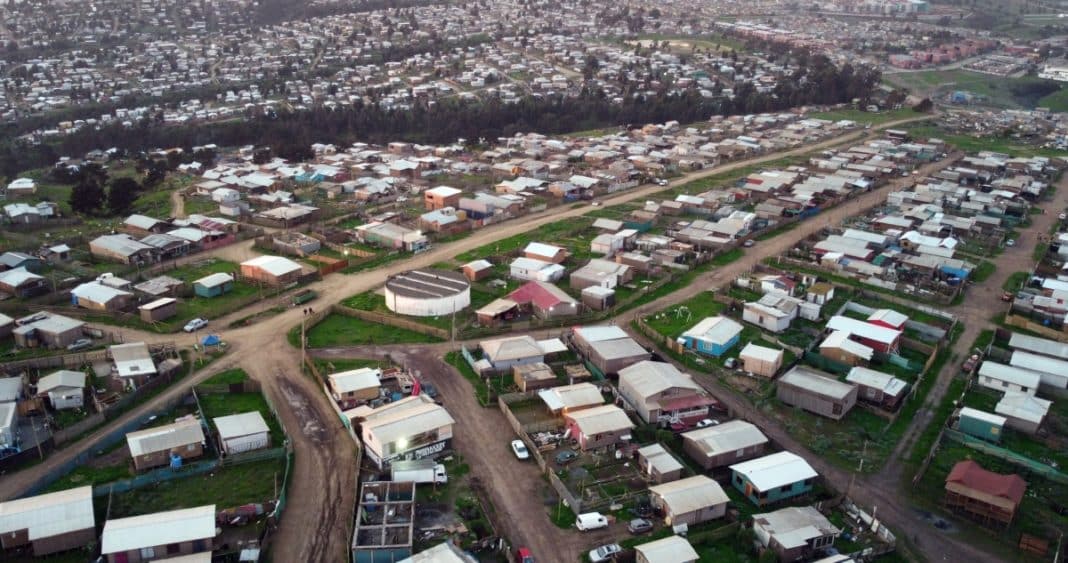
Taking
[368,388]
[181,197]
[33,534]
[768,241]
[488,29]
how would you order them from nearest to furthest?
1. [33,534]
2. [368,388]
3. [768,241]
4. [181,197]
5. [488,29]

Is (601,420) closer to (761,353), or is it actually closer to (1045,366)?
(761,353)

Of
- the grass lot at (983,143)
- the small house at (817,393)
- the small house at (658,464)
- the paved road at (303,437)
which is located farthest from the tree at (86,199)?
the grass lot at (983,143)

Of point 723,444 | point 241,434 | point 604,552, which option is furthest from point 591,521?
point 241,434

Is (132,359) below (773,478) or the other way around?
the other way around

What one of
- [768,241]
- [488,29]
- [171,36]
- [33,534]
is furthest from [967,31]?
[33,534]

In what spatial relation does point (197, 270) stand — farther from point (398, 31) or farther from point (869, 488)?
point (398, 31)

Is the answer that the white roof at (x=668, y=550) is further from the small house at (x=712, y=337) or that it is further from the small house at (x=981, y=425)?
the small house at (x=981, y=425)

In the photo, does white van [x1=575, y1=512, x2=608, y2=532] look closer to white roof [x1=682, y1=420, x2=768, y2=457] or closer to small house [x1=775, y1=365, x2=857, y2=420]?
white roof [x1=682, y1=420, x2=768, y2=457]
